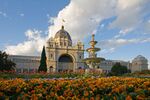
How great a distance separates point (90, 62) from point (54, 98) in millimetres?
27491

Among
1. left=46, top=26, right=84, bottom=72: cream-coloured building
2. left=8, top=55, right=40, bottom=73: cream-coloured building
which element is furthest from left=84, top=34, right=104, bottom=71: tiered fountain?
left=8, top=55, right=40, bottom=73: cream-coloured building

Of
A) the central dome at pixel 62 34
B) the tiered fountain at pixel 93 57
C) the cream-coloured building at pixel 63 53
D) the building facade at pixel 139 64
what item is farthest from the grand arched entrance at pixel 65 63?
the tiered fountain at pixel 93 57

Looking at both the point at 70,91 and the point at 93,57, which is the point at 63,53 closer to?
the point at 93,57

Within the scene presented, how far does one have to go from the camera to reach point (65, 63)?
10819 centimetres

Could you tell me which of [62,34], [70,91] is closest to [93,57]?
[70,91]

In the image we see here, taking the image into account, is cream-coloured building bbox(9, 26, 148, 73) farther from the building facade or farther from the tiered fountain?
the tiered fountain

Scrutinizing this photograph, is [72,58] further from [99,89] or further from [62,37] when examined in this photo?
[99,89]

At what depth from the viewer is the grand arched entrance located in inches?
4248

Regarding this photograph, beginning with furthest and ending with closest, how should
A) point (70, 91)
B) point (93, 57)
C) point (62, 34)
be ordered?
1. point (62, 34)
2. point (93, 57)
3. point (70, 91)

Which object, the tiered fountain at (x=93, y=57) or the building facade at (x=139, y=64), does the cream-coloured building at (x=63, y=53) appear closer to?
the building facade at (x=139, y=64)

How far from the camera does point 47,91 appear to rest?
856 centimetres

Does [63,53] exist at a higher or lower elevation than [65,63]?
higher

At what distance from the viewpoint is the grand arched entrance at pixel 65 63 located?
107906 millimetres

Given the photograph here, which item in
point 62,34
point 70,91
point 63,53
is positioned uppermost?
point 62,34
